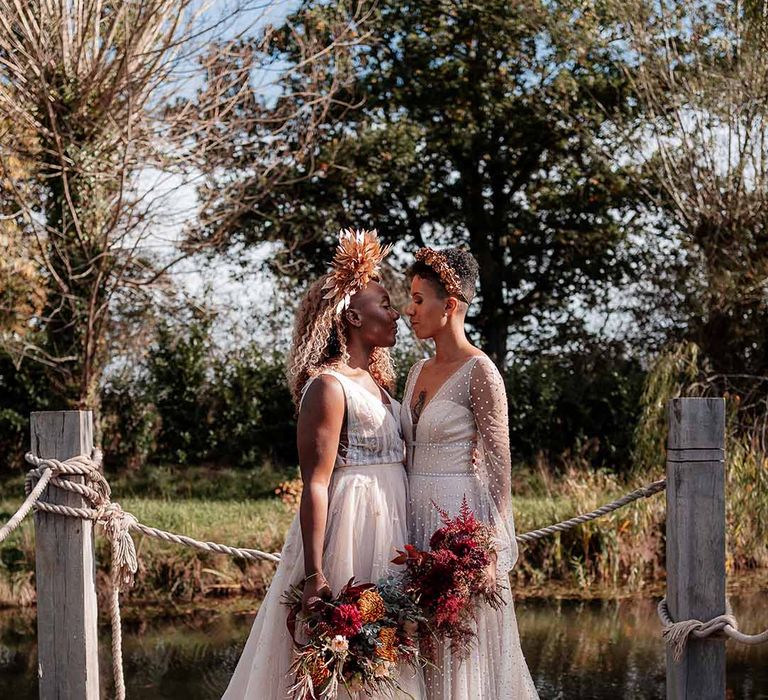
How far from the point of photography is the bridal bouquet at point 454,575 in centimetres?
302

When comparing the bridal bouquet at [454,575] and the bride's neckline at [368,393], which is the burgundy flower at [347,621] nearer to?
the bridal bouquet at [454,575]

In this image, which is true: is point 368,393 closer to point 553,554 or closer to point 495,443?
point 495,443

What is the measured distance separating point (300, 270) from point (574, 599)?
773cm

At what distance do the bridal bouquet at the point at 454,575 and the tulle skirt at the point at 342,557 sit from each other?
0.40 ft

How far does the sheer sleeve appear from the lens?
3256 millimetres

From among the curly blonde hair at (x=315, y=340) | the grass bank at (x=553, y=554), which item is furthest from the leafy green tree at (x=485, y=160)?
the curly blonde hair at (x=315, y=340)

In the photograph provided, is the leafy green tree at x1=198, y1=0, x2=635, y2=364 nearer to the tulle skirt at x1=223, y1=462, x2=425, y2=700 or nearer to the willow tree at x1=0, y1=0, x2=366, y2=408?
the willow tree at x1=0, y1=0, x2=366, y2=408

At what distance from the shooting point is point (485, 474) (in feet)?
11.1

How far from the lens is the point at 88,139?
8828 millimetres

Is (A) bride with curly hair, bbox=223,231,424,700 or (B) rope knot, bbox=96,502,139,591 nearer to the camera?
(A) bride with curly hair, bbox=223,231,424,700

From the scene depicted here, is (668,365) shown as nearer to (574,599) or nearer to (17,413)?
(574,599)

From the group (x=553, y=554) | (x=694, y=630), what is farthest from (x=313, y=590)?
(x=553, y=554)

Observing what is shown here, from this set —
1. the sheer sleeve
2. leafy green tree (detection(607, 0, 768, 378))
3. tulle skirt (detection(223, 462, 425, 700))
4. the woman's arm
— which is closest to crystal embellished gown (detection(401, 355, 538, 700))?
the sheer sleeve

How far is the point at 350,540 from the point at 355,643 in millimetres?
357
